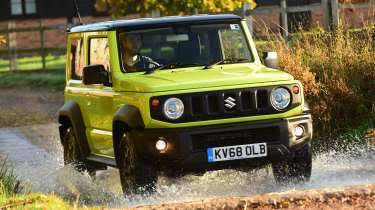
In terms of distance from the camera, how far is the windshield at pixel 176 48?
10.5m

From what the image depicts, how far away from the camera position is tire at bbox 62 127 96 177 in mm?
11789

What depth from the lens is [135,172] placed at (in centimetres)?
964

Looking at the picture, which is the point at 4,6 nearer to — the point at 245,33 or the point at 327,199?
the point at 245,33

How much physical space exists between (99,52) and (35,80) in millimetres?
19635

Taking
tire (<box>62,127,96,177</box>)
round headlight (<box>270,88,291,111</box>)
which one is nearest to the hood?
round headlight (<box>270,88,291,111</box>)

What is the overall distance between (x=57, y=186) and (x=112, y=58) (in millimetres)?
1833

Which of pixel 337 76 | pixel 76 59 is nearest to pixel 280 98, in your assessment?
pixel 76 59

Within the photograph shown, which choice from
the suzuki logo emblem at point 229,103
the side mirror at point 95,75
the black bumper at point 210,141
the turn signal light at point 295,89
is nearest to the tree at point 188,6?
the side mirror at point 95,75

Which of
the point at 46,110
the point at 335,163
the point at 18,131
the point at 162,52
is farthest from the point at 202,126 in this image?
the point at 46,110

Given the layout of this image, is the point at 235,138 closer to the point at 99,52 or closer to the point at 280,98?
the point at 280,98

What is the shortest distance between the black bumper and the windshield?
113 centimetres

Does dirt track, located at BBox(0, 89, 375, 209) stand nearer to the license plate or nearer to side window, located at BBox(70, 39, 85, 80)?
the license plate

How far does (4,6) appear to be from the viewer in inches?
1881

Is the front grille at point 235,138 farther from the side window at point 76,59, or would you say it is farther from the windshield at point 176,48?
the side window at point 76,59
